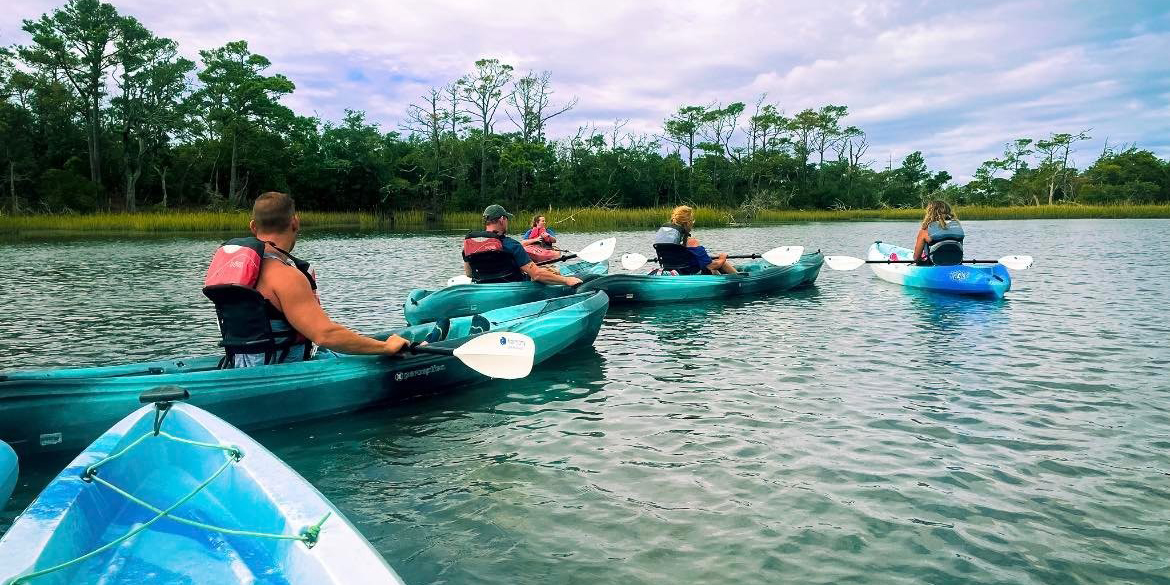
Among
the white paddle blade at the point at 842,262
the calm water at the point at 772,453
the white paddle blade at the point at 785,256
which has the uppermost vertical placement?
the white paddle blade at the point at 785,256

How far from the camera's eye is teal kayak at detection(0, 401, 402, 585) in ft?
7.04

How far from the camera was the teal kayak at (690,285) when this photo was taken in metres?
10.3

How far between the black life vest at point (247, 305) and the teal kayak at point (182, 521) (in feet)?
4.24

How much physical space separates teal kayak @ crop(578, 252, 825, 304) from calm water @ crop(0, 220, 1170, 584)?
81cm

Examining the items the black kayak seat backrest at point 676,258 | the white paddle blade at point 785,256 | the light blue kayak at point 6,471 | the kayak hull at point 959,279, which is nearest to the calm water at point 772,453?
the light blue kayak at point 6,471

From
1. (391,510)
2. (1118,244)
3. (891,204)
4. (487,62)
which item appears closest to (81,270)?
(391,510)

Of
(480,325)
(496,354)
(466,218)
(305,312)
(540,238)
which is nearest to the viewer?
(305,312)

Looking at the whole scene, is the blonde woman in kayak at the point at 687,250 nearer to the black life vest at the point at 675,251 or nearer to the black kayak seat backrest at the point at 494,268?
the black life vest at the point at 675,251

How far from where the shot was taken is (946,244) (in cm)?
1126

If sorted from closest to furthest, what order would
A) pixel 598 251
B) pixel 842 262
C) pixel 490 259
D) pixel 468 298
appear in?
pixel 468 298 → pixel 490 259 → pixel 598 251 → pixel 842 262

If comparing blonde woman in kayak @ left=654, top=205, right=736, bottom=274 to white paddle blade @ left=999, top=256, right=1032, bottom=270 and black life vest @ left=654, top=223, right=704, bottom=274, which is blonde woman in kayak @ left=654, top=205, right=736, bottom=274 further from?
white paddle blade @ left=999, top=256, right=1032, bottom=270

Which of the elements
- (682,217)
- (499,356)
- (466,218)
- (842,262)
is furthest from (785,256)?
(466,218)

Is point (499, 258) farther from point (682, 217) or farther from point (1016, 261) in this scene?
point (1016, 261)

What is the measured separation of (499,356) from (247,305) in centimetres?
174
